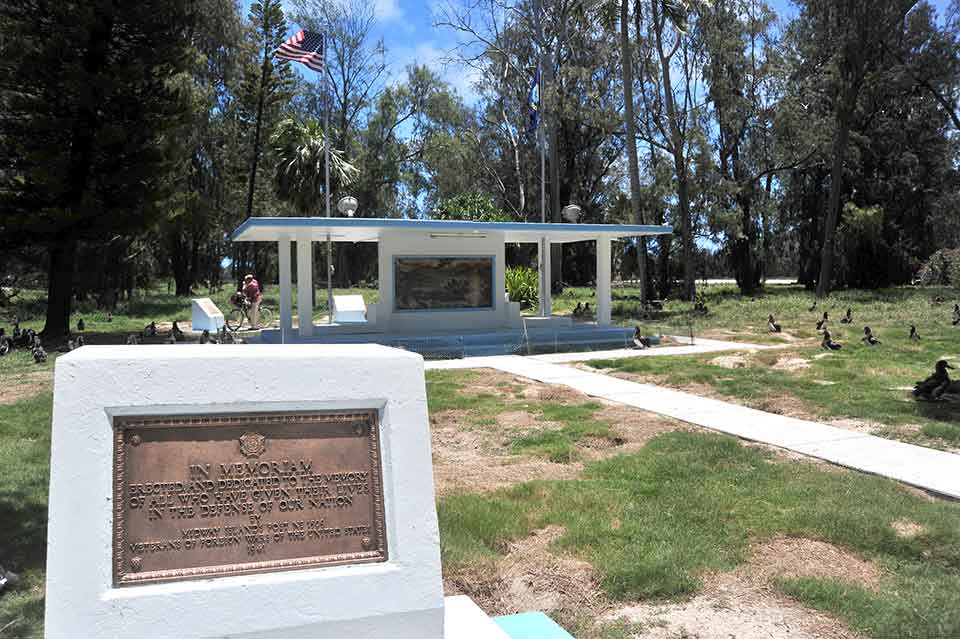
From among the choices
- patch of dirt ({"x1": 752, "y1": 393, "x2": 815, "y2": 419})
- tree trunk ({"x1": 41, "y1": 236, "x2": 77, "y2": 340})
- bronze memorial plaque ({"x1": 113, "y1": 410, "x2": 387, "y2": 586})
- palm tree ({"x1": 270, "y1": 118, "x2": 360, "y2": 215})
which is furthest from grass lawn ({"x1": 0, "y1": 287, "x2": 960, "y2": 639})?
palm tree ({"x1": 270, "y1": 118, "x2": 360, "y2": 215})

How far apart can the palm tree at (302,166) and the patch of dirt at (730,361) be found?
26.6 m

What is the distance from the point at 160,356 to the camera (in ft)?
11.1

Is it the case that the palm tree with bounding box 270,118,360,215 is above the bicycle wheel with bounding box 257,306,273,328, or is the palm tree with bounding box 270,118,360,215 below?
above

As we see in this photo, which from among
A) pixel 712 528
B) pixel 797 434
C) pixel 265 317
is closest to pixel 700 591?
pixel 712 528

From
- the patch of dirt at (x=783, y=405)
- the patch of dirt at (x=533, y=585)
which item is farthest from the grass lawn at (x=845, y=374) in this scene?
the patch of dirt at (x=533, y=585)

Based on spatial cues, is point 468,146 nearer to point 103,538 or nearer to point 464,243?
point 464,243

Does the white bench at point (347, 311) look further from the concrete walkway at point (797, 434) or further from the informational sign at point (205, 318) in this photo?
the concrete walkway at point (797, 434)

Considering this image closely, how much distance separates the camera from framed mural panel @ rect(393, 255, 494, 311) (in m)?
19.8

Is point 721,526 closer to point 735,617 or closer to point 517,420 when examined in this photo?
point 735,617

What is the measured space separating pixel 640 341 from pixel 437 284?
567 cm

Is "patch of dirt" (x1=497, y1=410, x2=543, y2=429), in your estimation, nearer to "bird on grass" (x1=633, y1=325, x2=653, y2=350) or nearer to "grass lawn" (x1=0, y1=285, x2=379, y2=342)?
"bird on grass" (x1=633, y1=325, x2=653, y2=350)

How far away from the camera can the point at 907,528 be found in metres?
5.39

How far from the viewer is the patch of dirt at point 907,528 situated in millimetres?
5254

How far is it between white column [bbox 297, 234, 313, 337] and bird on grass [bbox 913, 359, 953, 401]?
43.7ft
